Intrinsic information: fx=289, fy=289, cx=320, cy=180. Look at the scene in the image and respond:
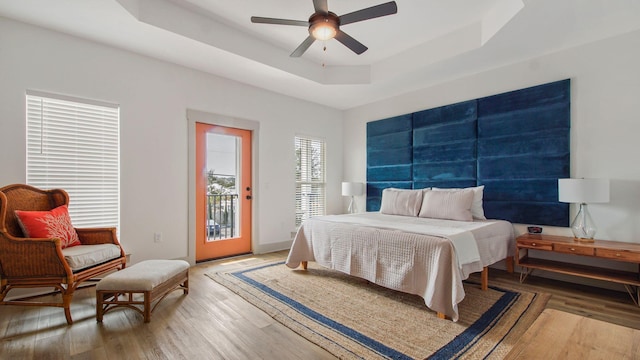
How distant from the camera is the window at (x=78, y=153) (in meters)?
2.93

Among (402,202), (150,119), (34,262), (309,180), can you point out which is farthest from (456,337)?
(150,119)

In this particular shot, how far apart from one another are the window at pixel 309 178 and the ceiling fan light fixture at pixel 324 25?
108 inches

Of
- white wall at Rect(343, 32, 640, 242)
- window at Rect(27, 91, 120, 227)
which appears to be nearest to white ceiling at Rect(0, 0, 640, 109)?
white wall at Rect(343, 32, 640, 242)

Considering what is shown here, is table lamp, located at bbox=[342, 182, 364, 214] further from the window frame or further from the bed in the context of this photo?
the bed

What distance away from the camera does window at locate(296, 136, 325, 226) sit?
17.5 ft

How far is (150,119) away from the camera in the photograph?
11.8 feet

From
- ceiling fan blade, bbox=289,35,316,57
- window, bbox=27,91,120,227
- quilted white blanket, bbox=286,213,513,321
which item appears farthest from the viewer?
window, bbox=27,91,120,227

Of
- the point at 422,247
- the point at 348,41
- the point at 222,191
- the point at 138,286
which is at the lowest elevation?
the point at 138,286

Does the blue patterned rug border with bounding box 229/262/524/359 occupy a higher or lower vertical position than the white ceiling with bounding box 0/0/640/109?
lower

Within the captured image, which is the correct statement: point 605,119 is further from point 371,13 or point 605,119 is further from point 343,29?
point 343,29

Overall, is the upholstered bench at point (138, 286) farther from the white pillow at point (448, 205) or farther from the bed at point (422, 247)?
the white pillow at point (448, 205)

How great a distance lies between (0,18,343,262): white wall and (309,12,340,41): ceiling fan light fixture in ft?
7.07

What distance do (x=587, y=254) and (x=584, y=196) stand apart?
0.56m

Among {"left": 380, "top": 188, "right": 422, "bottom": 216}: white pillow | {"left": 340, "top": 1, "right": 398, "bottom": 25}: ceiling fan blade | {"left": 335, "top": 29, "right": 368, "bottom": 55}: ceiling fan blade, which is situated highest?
{"left": 340, "top": 1, "right": 398, "bottom": 25}: ceiling fan blade
